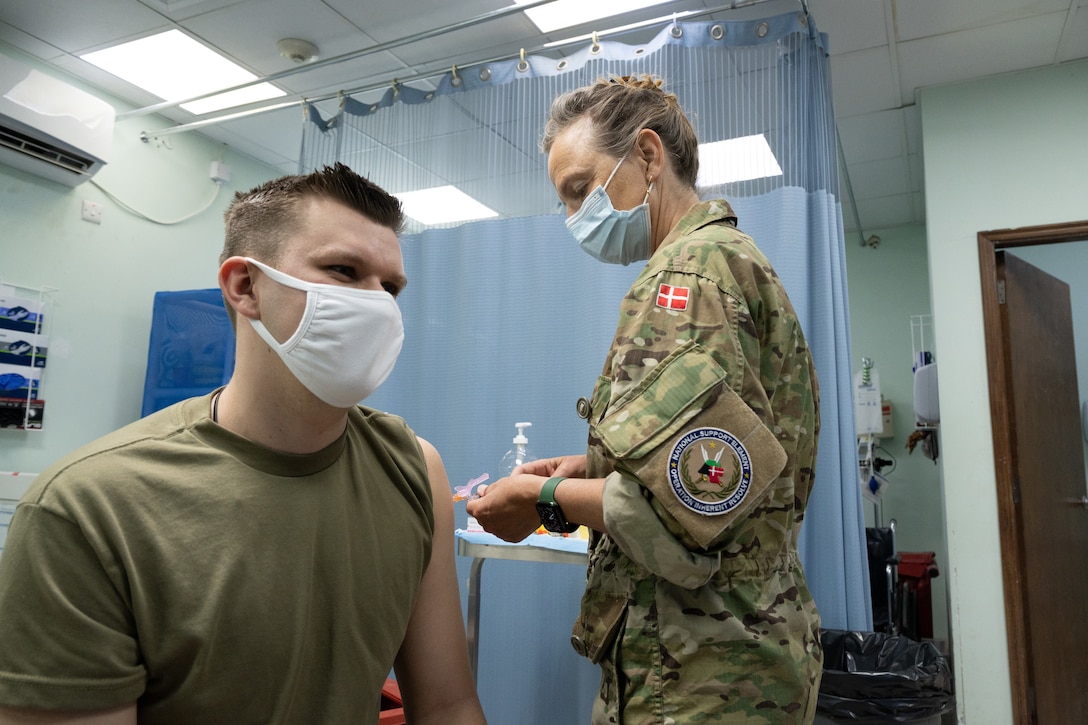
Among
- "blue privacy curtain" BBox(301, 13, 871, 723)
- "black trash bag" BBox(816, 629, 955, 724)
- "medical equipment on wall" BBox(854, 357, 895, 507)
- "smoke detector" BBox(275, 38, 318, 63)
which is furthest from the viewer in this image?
"medical equipment on wall" BBox(854, 357, 895, 507)

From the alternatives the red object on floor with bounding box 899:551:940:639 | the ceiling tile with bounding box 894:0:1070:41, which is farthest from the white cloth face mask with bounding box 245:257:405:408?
the red object on floor with bounding box 899:551:940:639

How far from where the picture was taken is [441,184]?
114 inches

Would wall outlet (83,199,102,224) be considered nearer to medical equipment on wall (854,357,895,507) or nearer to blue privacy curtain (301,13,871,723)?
blue privacy curtain (301,13,871,723)

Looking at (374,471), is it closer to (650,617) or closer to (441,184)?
(650,617)

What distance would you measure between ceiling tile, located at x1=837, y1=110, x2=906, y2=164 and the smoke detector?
247 cm

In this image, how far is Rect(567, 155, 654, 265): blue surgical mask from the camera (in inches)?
50.8

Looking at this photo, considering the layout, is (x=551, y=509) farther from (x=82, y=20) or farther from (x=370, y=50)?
(x=82, y=20)

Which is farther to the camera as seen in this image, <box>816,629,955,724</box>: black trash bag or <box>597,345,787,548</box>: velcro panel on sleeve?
<box>816,629,955,724</box>: black trash bag

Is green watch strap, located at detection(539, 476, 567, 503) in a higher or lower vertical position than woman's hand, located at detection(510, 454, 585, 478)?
lower

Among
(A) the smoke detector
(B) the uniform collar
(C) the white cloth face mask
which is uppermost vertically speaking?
(A) the smoke detector

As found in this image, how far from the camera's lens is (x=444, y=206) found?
2814 millimetres

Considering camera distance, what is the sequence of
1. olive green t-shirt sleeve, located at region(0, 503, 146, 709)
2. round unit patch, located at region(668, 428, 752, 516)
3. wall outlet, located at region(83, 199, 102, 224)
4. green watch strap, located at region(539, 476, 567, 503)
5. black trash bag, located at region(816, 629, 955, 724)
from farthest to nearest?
wall outlet, located at region(83, 199, 102, 224) → black trash bag, located at region(816, 629, 955, 724) → green watch strap, located at region(539, 476, 567, 503) → round unit patch, located at region(668, 428, 752, 516) → olive green t-shirt sleeve, located at region(0, 503, 146, 709)

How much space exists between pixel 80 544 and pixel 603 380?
639mm

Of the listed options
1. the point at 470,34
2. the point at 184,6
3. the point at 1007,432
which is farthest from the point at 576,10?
the point at 1007,432
